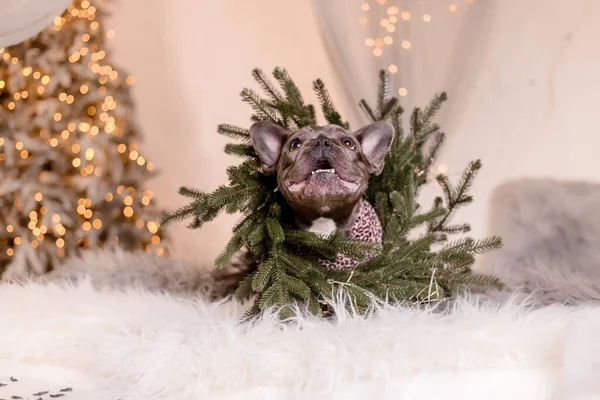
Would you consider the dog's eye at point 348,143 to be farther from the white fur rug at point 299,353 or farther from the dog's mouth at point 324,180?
the white fur rug at point 299,353

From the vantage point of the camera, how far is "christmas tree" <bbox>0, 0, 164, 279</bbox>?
5.99 ft

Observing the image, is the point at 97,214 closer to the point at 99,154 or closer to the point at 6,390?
the point at 99,154

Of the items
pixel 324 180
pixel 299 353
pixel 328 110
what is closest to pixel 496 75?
pixel 328 110

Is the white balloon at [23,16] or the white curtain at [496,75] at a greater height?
the white balloon at [23,16]

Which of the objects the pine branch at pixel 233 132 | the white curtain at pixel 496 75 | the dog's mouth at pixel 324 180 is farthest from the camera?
the white curtain at pixel 496 75

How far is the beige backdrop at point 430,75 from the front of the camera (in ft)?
6.49

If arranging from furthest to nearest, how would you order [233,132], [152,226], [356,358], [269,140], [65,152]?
[152,226], [65,152], [233,132], [269,140], [356,358]

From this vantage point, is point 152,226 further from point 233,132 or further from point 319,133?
point 319,133

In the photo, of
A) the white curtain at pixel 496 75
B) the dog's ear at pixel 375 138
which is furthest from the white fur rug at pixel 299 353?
the white curtain at pixel 496 75

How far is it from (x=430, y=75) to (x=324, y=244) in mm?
1251

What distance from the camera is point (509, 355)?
32.6 inches

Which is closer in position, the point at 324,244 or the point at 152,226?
the point at 324,244

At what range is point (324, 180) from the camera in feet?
3.34

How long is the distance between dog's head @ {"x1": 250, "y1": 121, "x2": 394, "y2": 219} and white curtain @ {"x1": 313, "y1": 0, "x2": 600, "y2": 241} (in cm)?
104
